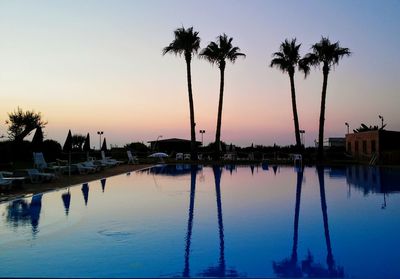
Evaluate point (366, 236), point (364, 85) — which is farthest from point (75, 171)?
point (364, 85)

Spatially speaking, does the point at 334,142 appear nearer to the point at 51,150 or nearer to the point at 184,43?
the point at 184,43

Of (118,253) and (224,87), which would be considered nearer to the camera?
(118,253)

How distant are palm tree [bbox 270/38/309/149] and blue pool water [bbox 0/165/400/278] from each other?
1851 centimetres

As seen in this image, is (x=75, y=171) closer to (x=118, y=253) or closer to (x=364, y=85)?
(x=118, y=253)

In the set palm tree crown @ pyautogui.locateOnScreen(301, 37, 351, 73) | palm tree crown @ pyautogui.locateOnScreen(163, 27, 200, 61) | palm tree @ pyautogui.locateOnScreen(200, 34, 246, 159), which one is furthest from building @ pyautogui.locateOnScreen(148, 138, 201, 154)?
palm tree crown @ pyautogui.locateOnScreen(301, 37, 351, 73)

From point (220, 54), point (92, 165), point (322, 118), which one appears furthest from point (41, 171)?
point (322, 118)

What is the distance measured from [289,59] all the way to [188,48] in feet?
24.2

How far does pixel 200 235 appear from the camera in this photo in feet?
22.7

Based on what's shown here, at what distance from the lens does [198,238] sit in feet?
22.0

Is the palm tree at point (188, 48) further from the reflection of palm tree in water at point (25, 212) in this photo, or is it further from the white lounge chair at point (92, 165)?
the reflection of palm tree in water at point (25, 212)

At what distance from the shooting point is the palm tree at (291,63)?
30.2 metres

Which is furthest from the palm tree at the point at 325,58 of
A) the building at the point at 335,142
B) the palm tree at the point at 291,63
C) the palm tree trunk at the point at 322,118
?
the building at the point at 335,142

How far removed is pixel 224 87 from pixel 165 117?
7.01 meters

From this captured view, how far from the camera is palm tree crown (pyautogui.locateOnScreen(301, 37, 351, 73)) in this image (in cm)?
2923
